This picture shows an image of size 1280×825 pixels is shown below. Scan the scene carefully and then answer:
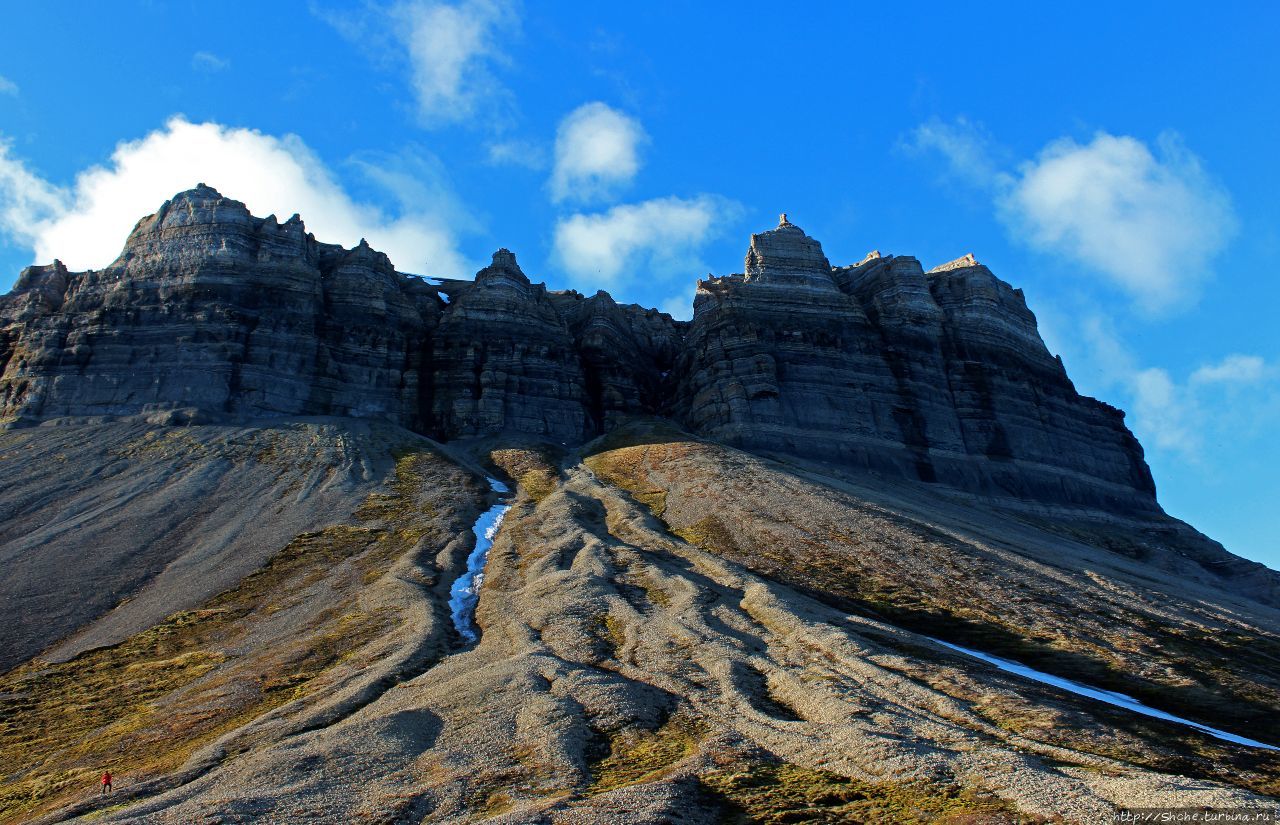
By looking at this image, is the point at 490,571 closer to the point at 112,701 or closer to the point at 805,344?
the point at 112,701

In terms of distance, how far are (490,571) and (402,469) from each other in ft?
89.2

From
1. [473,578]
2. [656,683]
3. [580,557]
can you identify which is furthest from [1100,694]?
[473,578]

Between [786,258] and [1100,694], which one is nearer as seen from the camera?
[1100,694]

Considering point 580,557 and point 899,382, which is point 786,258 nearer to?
point 899,382

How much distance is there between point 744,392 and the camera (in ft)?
303

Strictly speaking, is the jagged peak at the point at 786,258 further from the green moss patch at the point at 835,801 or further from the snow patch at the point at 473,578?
the green moss patch at the point at 835,801

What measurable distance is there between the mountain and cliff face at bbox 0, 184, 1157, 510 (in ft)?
1.32

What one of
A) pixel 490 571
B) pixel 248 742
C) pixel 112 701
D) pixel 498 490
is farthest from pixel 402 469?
pixel 248 742

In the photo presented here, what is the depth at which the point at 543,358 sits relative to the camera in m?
100

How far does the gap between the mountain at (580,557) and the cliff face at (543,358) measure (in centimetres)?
40

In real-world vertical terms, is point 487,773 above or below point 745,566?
below

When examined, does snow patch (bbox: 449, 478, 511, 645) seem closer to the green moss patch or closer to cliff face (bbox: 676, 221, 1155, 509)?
the green moss patch

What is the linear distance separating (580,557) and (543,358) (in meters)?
51.4

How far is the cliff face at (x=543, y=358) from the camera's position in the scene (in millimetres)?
85875
